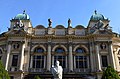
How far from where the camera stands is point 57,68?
1900cm

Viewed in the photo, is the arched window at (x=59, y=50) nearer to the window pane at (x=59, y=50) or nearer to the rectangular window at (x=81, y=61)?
the window pane at (x=59, y=50)

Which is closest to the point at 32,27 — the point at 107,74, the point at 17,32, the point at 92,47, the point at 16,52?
the point at 17,32

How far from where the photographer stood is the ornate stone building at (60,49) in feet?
119

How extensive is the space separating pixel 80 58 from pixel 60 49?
156 inches

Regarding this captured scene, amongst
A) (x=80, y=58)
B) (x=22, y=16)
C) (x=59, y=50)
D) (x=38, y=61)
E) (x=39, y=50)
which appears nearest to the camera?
(x=38, y=61)

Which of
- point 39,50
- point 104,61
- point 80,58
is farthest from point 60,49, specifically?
point 104,61

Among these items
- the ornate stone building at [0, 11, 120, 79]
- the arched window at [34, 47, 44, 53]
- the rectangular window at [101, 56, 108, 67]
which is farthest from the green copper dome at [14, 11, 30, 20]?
the rectangular window at [101, 56, 108, 67]

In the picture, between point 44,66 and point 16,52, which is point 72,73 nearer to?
point 44,66

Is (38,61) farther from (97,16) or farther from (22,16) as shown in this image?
(97,16)

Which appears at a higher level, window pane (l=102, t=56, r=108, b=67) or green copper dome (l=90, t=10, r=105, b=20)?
green copper dome (l=90, t=10, r=105, b=20)

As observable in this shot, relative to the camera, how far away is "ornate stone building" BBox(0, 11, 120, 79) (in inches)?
1427

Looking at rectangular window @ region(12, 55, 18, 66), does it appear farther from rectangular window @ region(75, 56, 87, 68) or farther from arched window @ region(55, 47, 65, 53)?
rectangular window @ region(75, 56, 87, 68)

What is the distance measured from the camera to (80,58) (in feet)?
125

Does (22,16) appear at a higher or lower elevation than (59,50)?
higher
